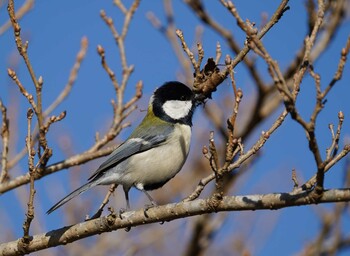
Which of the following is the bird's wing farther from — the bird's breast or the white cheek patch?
the white cheek patch

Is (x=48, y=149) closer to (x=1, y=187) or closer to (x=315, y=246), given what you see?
(x=1, y=187)

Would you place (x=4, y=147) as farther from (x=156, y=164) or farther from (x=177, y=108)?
(x=177, y=108)

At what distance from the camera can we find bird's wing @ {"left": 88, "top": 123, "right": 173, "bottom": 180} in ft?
15.4

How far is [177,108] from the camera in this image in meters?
5.23

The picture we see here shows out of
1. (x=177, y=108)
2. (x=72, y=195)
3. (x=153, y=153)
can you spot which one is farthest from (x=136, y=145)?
(x=72, y=195)

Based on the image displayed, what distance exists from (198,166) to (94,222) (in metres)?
3.51

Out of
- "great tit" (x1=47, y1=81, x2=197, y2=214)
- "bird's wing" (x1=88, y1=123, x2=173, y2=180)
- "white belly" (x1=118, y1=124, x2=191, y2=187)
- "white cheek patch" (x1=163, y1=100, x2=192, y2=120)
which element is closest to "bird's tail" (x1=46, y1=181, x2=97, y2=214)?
"great tit" (x1=47, y1=81, x2=197, y2=214)

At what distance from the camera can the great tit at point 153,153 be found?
186 inches

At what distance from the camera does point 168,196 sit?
7.04 m

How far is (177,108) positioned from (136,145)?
1.84 feet

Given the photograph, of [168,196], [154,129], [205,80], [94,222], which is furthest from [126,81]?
[168,196]

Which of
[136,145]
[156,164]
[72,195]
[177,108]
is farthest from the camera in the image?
[177,108]

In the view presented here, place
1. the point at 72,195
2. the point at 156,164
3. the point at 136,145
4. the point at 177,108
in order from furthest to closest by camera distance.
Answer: the point at 177,108, the point at 136,145, the point at 156,164, the point at 72,195

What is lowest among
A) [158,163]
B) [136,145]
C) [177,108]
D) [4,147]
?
[158,163]
